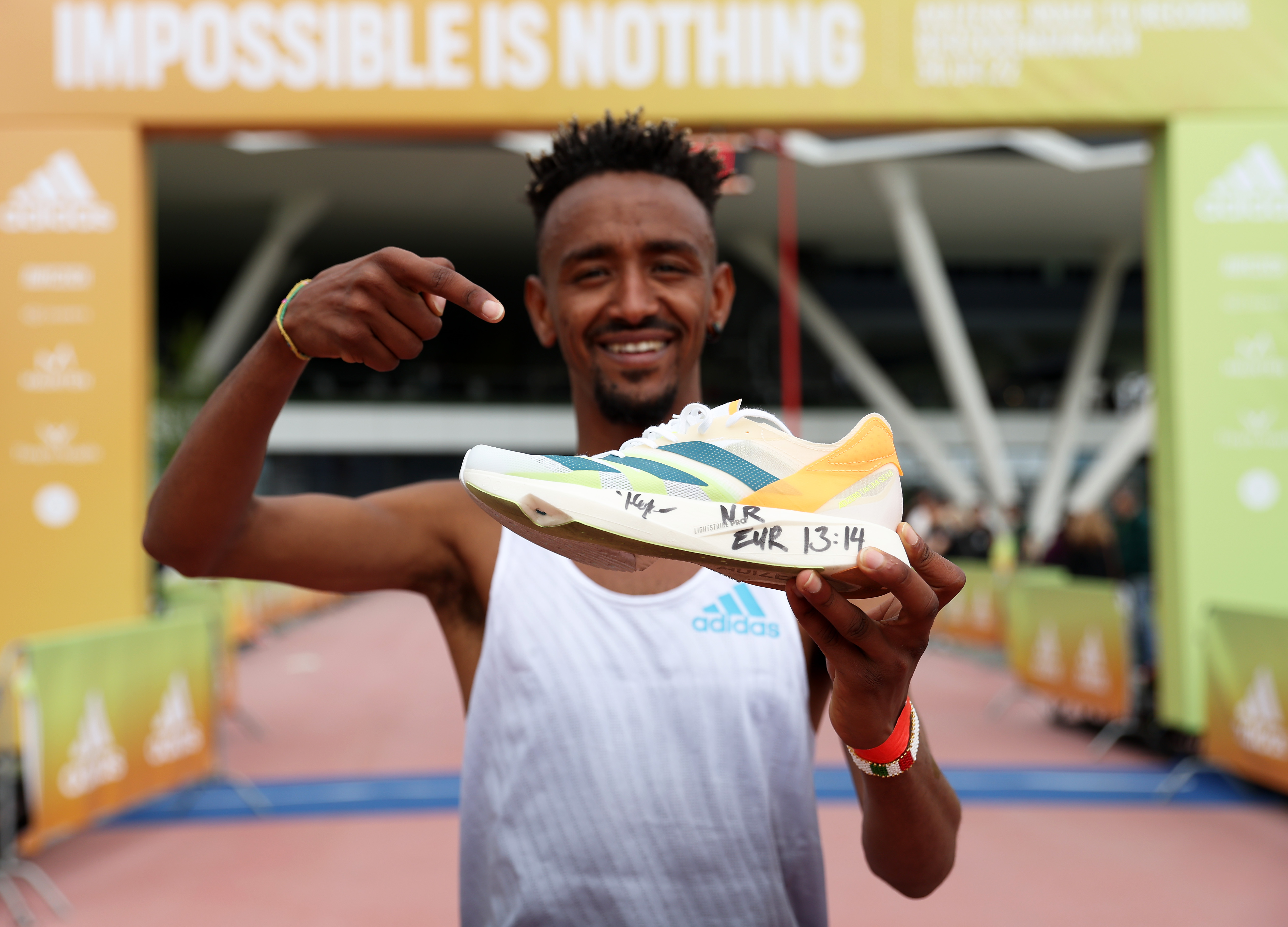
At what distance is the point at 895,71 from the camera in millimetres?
6535

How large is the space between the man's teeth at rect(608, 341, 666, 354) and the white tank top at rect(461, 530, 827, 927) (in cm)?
38

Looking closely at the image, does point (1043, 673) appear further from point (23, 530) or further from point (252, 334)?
point (252, 334)

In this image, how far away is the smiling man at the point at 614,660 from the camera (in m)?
1.49

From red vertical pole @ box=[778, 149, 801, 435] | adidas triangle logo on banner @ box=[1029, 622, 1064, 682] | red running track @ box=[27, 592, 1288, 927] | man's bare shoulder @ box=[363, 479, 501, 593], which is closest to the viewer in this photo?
man's bare shoulder @ box=[363, 479, 501, 593]

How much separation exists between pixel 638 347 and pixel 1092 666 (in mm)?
7435

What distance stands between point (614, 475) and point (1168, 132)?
687 centimetres

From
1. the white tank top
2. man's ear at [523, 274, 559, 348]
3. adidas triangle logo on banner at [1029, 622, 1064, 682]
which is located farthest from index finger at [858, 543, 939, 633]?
adidas triangle logo on banner at [1029, 622, 1064, 682]

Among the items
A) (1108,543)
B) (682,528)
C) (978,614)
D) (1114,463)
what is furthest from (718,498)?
(1114,463)

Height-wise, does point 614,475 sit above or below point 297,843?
above

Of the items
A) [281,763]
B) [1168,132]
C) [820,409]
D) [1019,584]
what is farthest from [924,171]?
[281,763]

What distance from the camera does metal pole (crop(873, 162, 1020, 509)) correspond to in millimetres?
22109

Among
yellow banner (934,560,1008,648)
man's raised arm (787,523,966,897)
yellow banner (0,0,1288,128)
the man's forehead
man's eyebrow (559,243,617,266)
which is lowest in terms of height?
yellow banner (934,560,1008,648)

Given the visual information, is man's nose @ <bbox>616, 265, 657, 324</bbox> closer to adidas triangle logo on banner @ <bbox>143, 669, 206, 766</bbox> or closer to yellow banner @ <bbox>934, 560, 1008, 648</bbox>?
adidas triangle logo on banner @ <bbox>143, 669, 206, 766</bbox>

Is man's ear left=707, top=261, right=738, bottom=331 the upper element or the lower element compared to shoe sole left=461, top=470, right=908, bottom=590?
upper
